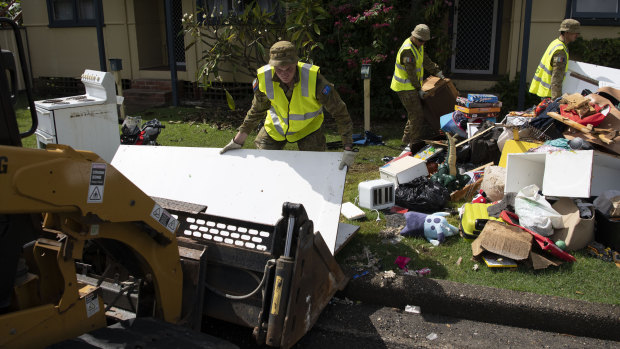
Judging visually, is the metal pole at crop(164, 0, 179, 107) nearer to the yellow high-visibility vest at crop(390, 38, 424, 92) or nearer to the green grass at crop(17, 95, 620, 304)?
the yellow high-visibility vest at crop(390, 38, 424, 92)

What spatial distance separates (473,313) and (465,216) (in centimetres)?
122

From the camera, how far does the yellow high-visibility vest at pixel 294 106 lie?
4691mm

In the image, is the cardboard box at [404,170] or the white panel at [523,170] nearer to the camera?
the white panel at [523,170]

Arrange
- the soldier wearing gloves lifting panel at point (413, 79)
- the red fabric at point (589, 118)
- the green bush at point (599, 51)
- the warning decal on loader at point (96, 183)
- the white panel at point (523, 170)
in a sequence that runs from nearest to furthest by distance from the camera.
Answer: the warning decal on loader at point (96, 183) < the white panel at point (523, 170) < the red fabric at point (589, 118) < the soldier wearing gloves lifting panel at point (413, 79) < the green bush at point (599, 51)

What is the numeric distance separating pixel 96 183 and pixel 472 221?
3.33 m

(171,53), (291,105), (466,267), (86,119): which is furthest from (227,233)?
(171,53)

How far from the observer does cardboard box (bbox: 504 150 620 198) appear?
4.60m

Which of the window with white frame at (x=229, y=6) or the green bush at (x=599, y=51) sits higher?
the window with white frame at (x=229, y=6)

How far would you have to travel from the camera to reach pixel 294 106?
4.82 m

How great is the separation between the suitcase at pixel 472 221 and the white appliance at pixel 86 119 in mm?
4215

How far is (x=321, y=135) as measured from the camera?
5.13m

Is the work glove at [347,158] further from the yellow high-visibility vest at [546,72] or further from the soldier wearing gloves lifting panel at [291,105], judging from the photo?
the yellow high-visibility vest at [546,72]

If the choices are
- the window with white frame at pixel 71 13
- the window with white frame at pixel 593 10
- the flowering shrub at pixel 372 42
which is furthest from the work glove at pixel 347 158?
the window with white frame at pixel 71 13

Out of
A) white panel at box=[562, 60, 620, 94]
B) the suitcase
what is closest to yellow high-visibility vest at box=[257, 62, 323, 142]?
the suitcase
